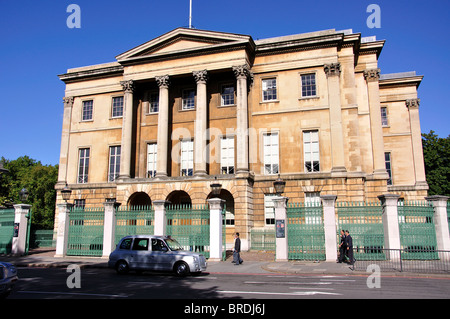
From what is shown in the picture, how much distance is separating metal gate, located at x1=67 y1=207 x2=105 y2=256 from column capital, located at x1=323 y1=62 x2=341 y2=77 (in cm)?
1920

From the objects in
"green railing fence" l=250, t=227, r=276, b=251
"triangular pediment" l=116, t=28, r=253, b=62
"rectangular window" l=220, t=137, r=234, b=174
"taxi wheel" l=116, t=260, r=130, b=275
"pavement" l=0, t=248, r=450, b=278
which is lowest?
"pavement" l=0, t=248, r=450, b=278

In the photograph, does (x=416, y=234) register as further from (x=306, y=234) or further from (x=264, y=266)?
(x=264, y=266)

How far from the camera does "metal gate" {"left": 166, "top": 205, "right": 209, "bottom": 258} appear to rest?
21.3m

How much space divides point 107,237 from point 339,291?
1593 cm

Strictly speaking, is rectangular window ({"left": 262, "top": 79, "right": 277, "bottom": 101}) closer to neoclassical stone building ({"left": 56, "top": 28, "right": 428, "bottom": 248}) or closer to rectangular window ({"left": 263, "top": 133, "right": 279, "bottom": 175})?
neoclassical stone building ({"left": 56, "top": 28, "right": 428, "bottom": 248})

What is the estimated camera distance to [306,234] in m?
19.9

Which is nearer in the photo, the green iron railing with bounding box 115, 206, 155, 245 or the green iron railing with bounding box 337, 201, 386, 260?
the green iron railing with bounding box 337, 201, 386, 260

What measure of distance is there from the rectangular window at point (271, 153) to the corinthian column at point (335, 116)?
4267 mm

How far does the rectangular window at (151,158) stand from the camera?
106 ft

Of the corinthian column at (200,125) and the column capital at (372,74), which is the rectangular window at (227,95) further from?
the column capital at (372,74)

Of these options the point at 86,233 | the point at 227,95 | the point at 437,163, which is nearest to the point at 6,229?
the point at 86,233

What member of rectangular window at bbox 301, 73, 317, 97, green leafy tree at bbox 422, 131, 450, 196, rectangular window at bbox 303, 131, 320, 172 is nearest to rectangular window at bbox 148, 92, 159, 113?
rectangular window at bbox 301, 73, 317, 97

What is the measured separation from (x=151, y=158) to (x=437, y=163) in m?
34.9
